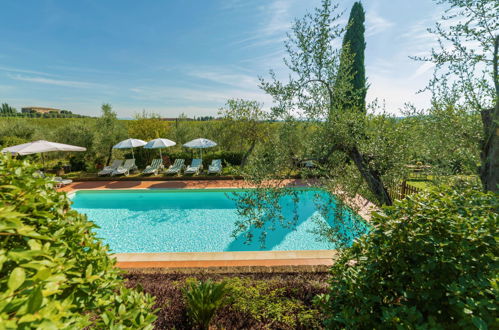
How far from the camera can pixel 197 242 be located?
845cm

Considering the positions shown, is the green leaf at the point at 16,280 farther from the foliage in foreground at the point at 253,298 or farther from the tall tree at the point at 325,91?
the tall tree at the point at 325,91

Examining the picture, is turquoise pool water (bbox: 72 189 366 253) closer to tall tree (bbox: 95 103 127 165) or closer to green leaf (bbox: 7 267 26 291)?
green leaf (bbox: 7 267 26 291)

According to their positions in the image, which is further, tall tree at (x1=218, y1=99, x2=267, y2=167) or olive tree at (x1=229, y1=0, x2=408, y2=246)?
tall tree at (x1=218, y1=99, x2=267, y2=167)

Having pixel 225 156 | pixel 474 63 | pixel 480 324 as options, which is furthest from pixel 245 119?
pixel 480 324

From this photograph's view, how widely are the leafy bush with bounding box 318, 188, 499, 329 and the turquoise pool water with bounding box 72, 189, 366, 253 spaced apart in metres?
2.27

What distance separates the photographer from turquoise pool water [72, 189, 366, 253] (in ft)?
26.7

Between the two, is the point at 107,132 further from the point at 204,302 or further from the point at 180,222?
the point at 204,302

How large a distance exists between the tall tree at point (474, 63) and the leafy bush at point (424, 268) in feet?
5.78

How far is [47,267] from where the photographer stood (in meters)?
1.14

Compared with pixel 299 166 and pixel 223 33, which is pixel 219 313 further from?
pixel 223 33

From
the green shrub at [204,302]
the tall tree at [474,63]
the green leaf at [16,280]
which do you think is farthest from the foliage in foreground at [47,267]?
the tall tree at [474,63]

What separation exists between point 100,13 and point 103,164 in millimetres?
10952

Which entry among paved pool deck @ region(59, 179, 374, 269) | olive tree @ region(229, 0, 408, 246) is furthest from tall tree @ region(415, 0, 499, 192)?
paved pool deck @ region(59, 179, 374, 269)

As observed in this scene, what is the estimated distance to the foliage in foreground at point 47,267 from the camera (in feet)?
2.76
